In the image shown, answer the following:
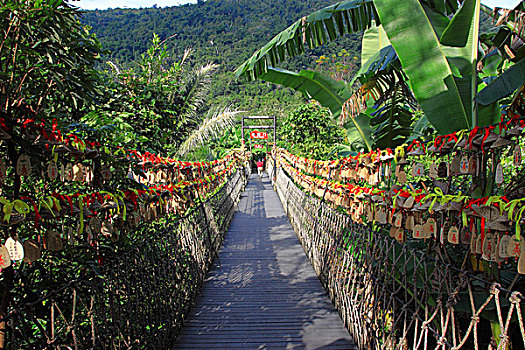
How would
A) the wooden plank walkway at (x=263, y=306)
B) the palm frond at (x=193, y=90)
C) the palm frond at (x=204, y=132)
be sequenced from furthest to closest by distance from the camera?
1. the palm frond at (x=193, y=90)
2. the palm frond at (x=204, y=132)
3. the wooden plank walkway at (x=263, y=306)

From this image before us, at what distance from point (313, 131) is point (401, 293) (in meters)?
9.45

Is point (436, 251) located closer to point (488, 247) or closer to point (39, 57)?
point (488, 247)

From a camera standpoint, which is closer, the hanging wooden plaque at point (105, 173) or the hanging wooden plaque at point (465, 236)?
the hanging wooden plaque at point (465, 236)

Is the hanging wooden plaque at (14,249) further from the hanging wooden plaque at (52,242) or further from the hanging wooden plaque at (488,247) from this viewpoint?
the hanging wooden plaque at (488,247)

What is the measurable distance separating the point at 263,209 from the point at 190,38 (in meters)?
51.7

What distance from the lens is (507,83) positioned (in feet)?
7.63

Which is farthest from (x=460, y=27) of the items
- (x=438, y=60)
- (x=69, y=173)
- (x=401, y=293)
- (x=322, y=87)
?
(x=69, y=173)

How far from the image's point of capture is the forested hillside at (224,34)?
3812cm

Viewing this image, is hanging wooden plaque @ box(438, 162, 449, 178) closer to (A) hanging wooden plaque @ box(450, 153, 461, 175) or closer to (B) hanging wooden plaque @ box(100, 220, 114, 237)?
(A) hanging wooden plaque @ box(450, 153, 461, 175)

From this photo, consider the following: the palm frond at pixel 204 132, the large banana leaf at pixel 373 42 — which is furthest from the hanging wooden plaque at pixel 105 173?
the palm frond at pixel 204 132

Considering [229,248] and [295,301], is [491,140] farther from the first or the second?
[229,248]

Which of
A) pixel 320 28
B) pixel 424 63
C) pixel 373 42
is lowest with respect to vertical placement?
pixel 424 63

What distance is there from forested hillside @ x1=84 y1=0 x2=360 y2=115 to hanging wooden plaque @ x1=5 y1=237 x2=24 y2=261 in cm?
2620

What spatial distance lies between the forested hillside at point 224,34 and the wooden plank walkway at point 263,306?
72.9 feet
